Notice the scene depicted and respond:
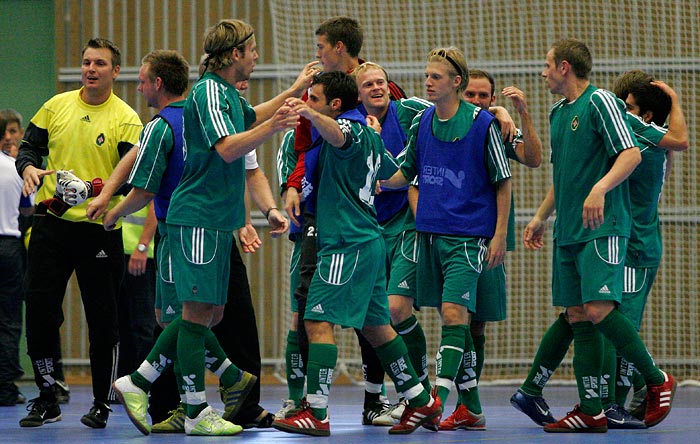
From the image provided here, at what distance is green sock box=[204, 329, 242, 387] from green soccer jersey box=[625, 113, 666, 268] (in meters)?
2.22

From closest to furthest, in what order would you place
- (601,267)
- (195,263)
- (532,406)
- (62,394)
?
(195,263) < (601,267) < (532,406) < (62,394)

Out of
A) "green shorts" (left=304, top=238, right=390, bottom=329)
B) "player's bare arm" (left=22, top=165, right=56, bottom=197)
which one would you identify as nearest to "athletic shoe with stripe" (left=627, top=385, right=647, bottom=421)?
"green shorts" (left=304, top=238, right=390, bottom=329)

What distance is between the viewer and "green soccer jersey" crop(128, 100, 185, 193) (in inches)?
208

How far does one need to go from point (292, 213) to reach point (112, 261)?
1245 mm

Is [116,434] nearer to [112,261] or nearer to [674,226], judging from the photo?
[112,261]

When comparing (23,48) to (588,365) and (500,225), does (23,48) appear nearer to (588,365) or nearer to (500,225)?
(500,225)

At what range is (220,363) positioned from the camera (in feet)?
17.4

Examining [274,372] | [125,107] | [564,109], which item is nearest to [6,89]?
[274,372]

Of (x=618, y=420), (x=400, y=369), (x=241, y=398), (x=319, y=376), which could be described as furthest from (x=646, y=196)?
(x=241, y=398)

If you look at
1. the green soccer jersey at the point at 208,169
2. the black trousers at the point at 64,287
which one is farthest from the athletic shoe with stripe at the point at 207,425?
the black trousers at the point at 64,287

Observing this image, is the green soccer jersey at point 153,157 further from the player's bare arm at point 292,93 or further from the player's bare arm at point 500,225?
the player's bare arm at point 500,225

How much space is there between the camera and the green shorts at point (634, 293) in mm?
5948

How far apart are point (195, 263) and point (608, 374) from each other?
2.18 meters

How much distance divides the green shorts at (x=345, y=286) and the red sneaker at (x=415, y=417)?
518mm
